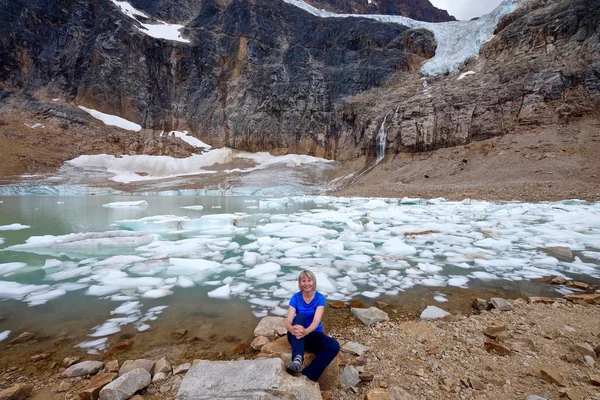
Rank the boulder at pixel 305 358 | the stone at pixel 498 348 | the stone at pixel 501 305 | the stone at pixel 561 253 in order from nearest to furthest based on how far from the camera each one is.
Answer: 1. the boulder at pixel 305 358
2. the stone at pixel 498 348
3. the stone at pixel 501 305
4. the stone at pixel 561 253

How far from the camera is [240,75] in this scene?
58.6m

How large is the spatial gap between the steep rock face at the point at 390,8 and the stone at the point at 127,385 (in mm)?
96035

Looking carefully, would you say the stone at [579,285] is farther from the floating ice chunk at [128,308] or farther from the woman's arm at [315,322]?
the floating ice chunk at [128,308]

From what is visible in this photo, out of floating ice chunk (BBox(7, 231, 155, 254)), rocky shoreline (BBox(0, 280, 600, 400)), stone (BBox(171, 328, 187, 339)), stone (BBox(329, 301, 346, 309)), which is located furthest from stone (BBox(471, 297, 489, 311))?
floating ice chunk (BBox(7, 231, 155, 254))

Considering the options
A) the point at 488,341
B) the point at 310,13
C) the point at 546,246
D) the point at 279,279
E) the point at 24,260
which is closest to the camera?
the point at 488,341

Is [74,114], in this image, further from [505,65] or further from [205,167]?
[505,65]

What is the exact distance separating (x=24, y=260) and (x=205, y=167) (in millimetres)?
47239

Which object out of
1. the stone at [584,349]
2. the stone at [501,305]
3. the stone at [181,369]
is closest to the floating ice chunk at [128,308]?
the stone at [181,369]

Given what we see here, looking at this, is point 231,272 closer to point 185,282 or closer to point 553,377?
point 185,282

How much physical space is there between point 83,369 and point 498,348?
115 inches

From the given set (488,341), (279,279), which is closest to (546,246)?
(488,341)

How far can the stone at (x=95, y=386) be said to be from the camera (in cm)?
176

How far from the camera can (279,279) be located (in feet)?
13.3

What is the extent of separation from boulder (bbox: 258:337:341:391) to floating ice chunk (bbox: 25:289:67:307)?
286 centimetres
